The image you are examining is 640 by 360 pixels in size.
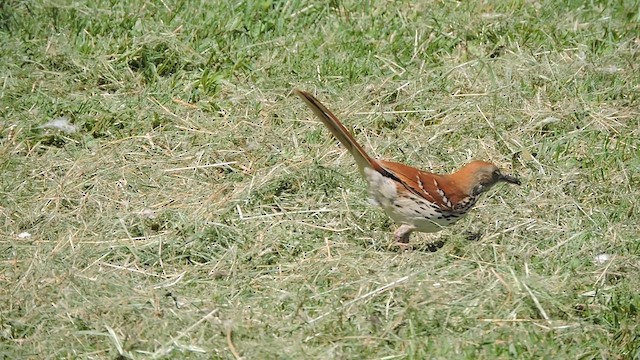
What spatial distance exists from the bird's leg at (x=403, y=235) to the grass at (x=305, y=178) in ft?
0.23

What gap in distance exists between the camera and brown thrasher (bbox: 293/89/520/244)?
18.2 feet

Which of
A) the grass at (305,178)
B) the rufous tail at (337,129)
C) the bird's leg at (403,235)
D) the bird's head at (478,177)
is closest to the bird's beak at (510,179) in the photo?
the bird's head at (478,177)

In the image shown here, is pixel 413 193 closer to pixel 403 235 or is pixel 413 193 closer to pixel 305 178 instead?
pixel 403 235

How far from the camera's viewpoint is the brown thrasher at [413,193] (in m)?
5.55

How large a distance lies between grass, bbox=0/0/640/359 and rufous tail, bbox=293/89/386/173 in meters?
0.44

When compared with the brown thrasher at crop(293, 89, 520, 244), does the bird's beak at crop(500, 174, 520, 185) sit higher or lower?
lower

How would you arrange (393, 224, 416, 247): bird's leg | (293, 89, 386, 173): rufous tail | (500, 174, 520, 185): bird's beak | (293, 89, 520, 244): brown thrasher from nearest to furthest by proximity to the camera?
(293, 89, 386, 173): rufous tail < (293, 89, 520, 244): brown thrasher < (393, 224, 416, 247): bird's leg < (500, 174, 520, 185): bird's beak

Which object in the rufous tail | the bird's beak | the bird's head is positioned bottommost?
the bird's beak

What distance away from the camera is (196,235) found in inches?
226

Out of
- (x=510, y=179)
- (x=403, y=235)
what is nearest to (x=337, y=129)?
(x=403, y=235)

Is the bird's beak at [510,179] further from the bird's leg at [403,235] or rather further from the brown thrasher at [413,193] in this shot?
the bird's leg at [403,235]

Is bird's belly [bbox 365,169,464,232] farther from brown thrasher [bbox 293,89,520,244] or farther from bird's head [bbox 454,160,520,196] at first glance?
bird's head [bbox 454,160,520,196]

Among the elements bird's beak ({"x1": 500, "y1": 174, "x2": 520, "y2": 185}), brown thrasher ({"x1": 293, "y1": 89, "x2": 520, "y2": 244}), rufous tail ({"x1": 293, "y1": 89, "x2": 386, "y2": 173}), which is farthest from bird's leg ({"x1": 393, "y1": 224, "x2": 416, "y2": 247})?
bird's beak ({"x1": 500, "y1": 174, "x2": 520, "y2": 185})

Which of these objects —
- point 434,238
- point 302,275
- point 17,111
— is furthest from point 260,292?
point 17,111
